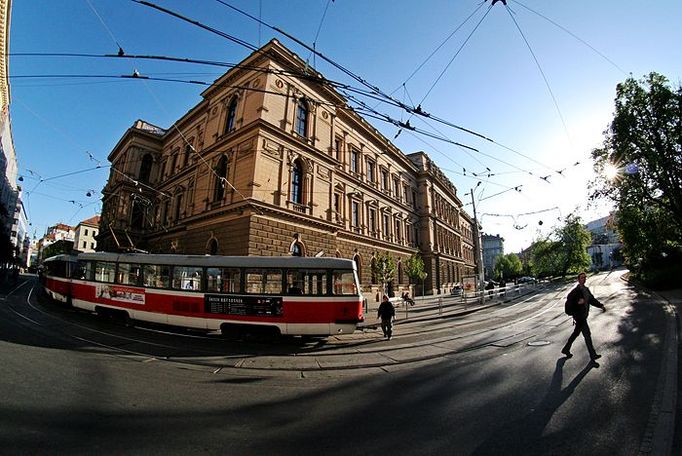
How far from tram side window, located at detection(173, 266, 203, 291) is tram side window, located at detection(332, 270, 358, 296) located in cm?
483

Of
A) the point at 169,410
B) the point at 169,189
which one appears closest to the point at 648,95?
the point at 169,410

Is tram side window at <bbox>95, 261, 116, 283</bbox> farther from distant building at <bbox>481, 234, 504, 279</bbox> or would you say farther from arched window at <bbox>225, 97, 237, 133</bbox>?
distant building at <bbox>481, 234, 504, 279</bbox>

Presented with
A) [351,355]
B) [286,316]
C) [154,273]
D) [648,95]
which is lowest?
[351,355]

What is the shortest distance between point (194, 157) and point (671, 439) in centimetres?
2854

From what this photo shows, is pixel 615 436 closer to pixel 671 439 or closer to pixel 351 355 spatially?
pixel 671 439

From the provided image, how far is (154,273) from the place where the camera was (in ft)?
37.9

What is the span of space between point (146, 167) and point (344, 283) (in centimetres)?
3236

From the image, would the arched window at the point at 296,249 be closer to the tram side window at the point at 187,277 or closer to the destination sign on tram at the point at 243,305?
the tram side window at the point at 187,277

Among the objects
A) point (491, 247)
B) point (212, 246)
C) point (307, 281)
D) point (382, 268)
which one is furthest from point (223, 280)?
point (491, 247)

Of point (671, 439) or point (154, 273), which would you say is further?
point (154, 273)

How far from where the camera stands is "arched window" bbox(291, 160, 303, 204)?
68.3 feet

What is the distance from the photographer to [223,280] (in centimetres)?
1054

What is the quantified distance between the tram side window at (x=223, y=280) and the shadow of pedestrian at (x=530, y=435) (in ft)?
28.3

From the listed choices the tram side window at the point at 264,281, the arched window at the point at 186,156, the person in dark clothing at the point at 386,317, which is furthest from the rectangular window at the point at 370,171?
the tram side window at the point at 264,281
